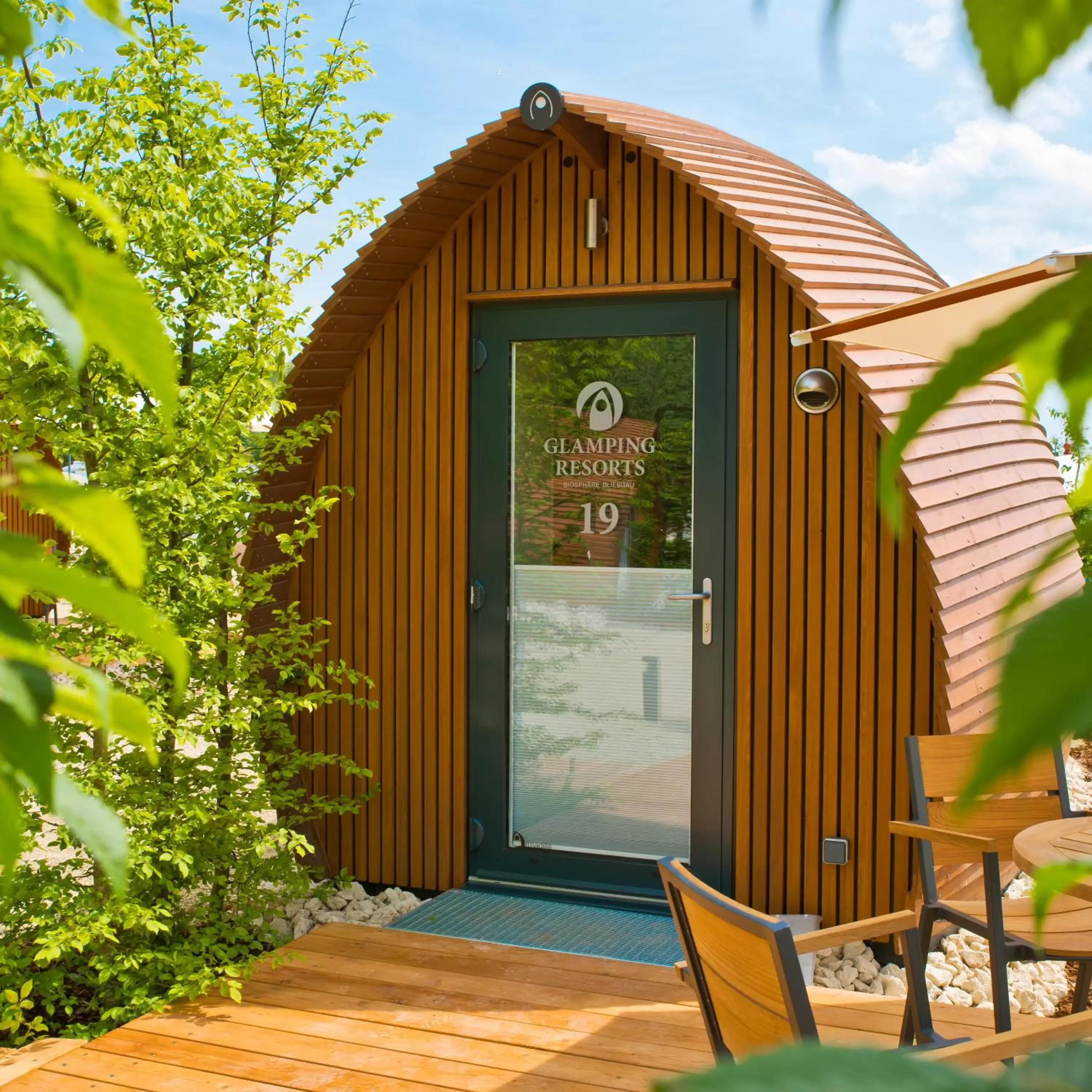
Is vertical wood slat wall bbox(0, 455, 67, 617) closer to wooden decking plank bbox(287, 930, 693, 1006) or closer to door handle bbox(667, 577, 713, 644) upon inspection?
wooden decking plank bbox(287, 930, 693, 1006)

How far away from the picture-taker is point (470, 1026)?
Answer: 418cm

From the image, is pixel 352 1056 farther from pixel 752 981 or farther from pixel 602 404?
pixel 602 404

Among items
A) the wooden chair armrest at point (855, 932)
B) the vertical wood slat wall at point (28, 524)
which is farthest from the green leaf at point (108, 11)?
the vertical wood slat wall at point (28, 524)

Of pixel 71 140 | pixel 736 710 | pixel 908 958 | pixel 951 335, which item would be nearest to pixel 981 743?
pixel 908 958

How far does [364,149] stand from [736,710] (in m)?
2.87

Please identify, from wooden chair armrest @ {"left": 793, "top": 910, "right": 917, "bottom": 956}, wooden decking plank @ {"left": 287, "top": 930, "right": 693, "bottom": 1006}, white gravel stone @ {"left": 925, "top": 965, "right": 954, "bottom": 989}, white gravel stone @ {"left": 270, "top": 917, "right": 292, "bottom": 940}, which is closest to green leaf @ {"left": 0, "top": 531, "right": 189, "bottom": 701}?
wooden chair armrest @ {"left": 793, "top": 910, "right": 917, "bottom": 956}

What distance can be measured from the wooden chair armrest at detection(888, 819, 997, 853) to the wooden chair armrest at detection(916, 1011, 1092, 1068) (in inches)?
31.1

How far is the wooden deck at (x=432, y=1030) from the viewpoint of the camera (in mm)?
3779

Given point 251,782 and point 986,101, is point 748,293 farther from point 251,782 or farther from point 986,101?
point 986,101

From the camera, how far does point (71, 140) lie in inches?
178

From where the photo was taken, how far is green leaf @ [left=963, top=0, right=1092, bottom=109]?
11.2 inches

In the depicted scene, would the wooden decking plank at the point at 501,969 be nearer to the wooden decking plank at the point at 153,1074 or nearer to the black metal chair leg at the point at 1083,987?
the wooden decking plank at the point at 153,1074

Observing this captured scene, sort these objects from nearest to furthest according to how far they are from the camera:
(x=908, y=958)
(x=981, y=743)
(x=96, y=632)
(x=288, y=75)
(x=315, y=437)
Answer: (x=981, y=743)
(x=908, y=958)
(x=96, y=632)
(x=288, y=75)
(x=315, y=437)

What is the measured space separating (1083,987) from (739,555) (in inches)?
89.0
